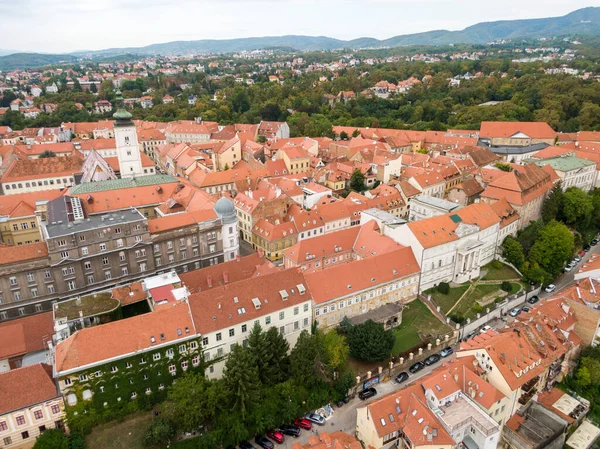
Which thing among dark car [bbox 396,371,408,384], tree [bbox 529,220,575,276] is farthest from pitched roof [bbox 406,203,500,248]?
dark car [bbox 396,371,408,384]

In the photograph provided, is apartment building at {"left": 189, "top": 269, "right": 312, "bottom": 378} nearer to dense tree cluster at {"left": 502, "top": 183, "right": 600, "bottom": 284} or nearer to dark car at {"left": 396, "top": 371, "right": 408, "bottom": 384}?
dark car at {"left": 396, "top": 371, "right": 408, "bottom": 384}

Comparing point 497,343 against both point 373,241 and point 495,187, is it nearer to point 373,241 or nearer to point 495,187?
point 373,241

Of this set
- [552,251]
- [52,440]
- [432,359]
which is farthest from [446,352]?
[52,440]

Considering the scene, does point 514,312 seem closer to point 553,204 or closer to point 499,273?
point 499,273

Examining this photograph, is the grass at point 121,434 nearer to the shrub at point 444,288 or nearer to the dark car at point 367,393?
the dark car at point 367,393

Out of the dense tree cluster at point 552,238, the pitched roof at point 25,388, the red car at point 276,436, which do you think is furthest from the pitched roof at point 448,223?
the pitched roof at point 25,388

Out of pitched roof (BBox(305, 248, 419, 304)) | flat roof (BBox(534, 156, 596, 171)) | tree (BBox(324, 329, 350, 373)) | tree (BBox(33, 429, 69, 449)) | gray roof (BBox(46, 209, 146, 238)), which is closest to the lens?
tree (BBox(33, 429, 69, 449))
